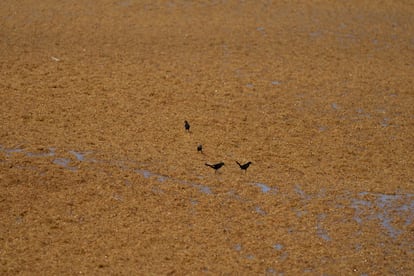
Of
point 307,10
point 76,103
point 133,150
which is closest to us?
point 133,150

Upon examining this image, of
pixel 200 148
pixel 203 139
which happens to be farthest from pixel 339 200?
pixel 203 139

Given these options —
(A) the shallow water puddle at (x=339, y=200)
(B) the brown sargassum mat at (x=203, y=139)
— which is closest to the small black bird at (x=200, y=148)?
(B) the brown sargassum mat at (x=203, y=139)

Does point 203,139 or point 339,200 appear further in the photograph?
point 203,139

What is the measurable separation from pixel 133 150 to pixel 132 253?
243 cm

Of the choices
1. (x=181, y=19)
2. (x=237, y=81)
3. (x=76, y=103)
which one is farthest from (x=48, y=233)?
(x=181, y=19)

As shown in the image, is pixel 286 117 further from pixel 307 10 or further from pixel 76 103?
pixel 307 10

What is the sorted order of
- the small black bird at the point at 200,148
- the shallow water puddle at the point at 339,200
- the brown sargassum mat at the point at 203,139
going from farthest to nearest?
the small black bird at the point at 200,148
the shallow water puddle at the point at 339,200
the brown sargassum mat at the point at 203,139

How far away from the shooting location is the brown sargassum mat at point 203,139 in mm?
7238

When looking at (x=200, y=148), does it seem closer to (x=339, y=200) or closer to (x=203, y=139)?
(x=203, y=139)

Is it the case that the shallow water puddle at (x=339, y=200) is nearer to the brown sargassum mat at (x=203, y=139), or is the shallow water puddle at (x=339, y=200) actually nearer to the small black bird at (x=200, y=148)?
the brown sargassum mat at (x=203, y=139)

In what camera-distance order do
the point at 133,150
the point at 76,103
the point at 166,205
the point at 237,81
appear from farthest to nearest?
the point at 237,81, the point at 76,103, the point at 133,150, the point at 166,205

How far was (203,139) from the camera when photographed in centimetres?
953

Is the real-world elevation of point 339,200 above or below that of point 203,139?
below

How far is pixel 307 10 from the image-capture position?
15.1 metres
